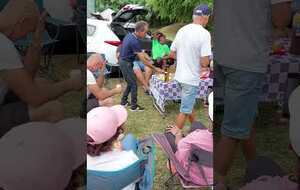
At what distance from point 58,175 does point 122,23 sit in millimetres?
2352

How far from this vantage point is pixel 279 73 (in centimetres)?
173

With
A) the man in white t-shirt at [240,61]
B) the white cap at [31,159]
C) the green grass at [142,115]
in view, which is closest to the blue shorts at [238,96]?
→ the man in white t-shirt at [240,61]

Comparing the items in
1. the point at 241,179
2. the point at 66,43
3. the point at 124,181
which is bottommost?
the point at 124,181

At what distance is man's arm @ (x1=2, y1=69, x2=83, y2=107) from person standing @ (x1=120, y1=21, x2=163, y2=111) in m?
2.10

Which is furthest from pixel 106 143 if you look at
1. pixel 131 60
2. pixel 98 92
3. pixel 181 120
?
pixel 131 60

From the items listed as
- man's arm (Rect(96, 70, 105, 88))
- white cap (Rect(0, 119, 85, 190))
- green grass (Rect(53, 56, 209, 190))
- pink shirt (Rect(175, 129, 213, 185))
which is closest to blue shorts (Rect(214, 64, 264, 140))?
green grass (Rect(53, 56, 209, 190))

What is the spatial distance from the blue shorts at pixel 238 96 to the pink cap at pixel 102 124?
0.87 meters

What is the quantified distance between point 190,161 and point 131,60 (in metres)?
1.59

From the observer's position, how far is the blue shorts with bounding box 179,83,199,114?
153 inches

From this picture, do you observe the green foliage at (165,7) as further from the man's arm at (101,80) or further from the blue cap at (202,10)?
the man's arm at (101,80)

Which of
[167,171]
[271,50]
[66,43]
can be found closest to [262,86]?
[271,50]

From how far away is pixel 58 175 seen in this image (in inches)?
63.6

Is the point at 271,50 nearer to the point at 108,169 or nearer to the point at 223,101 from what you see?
the point at 223,101

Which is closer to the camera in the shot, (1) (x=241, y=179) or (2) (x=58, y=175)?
(2) (x=58, y=175)
